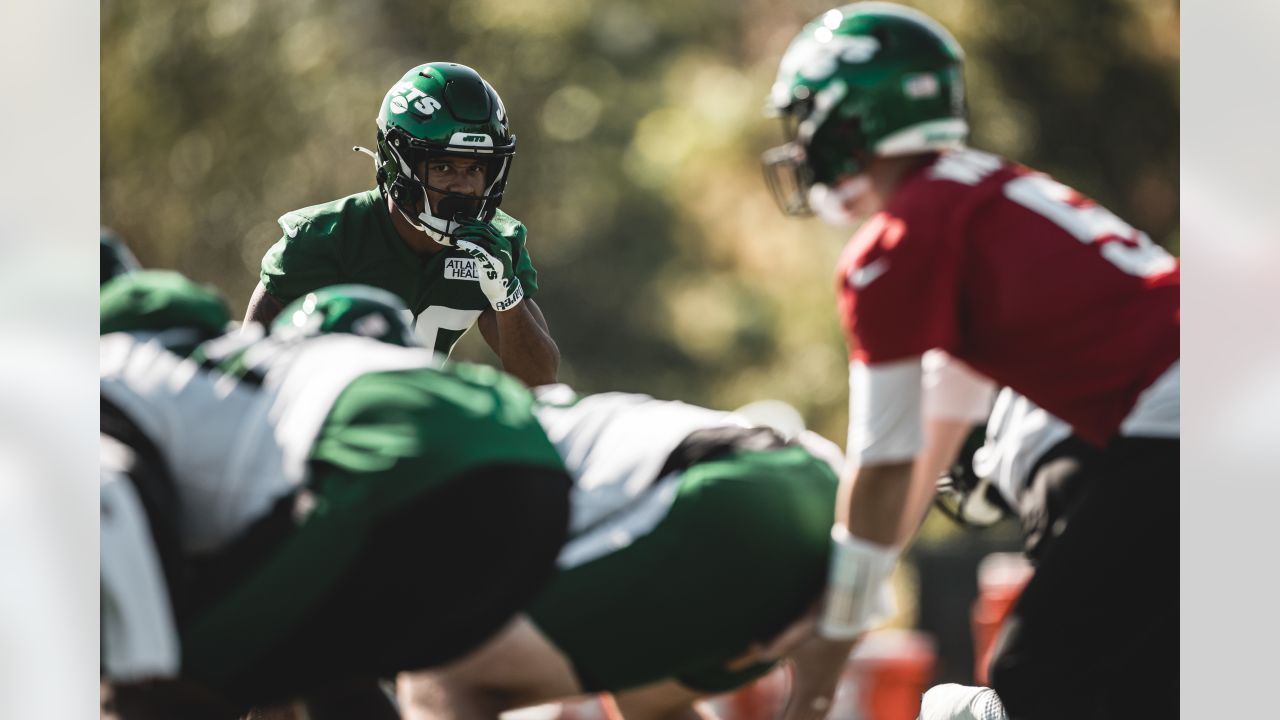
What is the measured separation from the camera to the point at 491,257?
3.45m

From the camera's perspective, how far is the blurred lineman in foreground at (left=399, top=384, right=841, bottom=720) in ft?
7.50

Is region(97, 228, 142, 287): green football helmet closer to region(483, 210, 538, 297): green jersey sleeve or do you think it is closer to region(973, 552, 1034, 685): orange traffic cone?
region(483, 210, 538, 297): green jersey sleeve

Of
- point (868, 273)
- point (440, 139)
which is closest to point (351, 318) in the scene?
point (868, 273)

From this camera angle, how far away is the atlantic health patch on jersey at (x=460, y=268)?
350 cm

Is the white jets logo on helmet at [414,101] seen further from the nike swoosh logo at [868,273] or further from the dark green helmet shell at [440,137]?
the nike swoosh logo at [868,273]

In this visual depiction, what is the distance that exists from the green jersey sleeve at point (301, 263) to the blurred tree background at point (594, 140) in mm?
6563

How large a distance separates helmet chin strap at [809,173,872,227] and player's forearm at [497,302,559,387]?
1.08 meters

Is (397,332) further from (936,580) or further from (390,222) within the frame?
(936,580)

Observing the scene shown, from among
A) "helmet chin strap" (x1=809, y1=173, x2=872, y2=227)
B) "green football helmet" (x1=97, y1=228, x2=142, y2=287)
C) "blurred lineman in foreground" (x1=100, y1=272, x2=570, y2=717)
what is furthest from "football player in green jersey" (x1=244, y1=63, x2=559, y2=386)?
"blurred lineman in foreground" (x1=100, y1=272, x2=570, y2=717)

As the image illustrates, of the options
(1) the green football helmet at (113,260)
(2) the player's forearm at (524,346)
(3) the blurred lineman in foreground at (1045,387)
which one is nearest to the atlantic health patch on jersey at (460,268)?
(2) the player's forearm at (524,346)

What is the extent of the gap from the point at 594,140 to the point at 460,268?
337 inches

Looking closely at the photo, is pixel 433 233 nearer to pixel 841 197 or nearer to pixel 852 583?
pixel 841 197
